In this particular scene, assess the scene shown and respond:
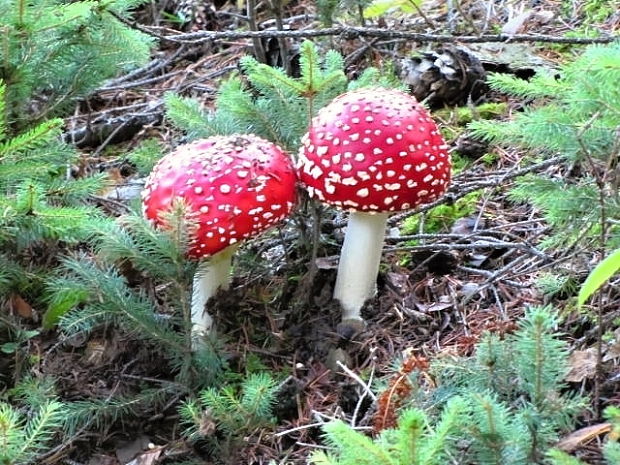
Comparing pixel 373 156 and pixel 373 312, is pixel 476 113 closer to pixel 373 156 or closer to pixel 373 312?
pixel 373 312

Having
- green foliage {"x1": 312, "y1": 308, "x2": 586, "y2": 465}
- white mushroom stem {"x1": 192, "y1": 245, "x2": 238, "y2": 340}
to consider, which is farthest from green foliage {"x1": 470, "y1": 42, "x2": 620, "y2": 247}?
white mushroom stem {"x1": 192, "y1": 245, "x2": 238, "y2": 340}

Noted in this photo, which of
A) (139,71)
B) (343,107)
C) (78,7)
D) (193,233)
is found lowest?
(139,71)

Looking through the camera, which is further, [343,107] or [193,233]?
[343,107]

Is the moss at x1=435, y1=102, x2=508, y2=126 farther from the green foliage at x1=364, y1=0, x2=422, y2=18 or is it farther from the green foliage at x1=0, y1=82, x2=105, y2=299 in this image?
the green foliage at x1=0, y1=82, x2=105, y2=299

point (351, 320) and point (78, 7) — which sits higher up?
point (78, 7)

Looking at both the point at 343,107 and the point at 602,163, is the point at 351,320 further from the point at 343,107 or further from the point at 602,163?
the point at 602,163

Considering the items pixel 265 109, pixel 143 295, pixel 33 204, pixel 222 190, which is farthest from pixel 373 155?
pixel 33 204

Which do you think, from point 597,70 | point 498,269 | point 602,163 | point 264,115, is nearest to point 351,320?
point 498,269

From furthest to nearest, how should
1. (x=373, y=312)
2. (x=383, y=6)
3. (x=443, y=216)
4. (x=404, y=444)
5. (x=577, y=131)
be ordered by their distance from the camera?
(x=383, y=6), (x=443, y=216), (x=373, y=312), (x=577, y=131), (x=404, y=444)
